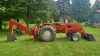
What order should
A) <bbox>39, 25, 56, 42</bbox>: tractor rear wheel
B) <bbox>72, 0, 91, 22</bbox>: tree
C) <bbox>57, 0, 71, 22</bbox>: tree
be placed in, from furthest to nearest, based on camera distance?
<bbox>57, 0, 71, 22</bbox>: tree, <bbox>72, 0, 91, 22</bbox>: tree, <bbox>39, 25, 56, 42</bbox>: tractor rear wheel

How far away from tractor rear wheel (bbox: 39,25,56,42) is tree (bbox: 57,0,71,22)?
30.9 meters

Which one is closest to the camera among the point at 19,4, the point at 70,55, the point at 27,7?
the point at 70,55

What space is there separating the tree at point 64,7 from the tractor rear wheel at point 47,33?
30859 millimetres

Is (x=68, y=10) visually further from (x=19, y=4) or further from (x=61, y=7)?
(x=19, y=4)

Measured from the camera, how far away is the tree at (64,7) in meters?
40.2

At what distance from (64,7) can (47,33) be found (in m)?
31.2

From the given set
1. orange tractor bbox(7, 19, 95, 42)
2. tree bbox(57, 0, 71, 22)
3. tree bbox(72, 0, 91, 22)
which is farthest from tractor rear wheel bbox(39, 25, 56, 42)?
tree bbox(57, 0, 71, 22)

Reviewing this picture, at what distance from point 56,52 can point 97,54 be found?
186 cm

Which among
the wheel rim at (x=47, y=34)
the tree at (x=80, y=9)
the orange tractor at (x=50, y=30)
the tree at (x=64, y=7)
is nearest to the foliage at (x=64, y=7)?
the tree at (x=64, y=7)

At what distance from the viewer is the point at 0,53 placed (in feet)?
24.4

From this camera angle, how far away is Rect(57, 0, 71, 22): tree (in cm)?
4016

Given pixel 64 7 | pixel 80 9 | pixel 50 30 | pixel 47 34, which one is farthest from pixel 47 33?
pixel 64 7

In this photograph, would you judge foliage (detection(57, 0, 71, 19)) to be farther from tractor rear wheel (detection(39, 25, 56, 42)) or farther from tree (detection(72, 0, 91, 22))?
tractor rear wheel (detection(39, 25, 56, 42))

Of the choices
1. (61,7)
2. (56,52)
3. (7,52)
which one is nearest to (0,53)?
(7,52)
